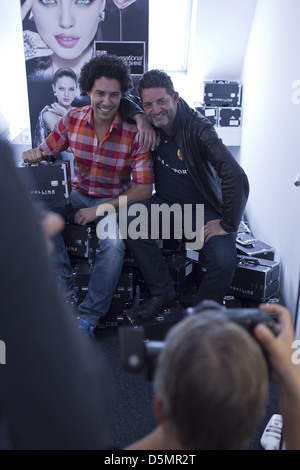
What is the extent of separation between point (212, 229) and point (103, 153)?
73 cm

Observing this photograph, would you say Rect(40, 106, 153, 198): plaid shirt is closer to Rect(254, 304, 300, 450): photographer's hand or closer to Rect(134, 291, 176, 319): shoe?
Rect(134, 291, 176, 319): shoe

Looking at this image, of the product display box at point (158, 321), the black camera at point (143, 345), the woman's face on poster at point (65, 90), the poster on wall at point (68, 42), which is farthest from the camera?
the woman's face on poster at point (65, 90)

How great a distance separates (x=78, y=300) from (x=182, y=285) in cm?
58

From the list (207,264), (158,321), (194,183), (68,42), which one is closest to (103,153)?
(194,183)

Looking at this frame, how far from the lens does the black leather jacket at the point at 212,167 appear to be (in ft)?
7.20

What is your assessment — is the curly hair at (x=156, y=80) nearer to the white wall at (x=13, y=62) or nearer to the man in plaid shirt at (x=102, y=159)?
the man in plaid shirt at (x=102, y=159)

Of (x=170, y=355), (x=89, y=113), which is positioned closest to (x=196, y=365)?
(x=170, y=355)

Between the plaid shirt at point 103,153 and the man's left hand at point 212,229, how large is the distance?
41 centimetres

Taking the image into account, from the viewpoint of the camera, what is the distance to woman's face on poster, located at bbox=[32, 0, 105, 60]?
11.7 feet

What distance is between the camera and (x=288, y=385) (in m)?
0.71

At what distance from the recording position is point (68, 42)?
3680 mm

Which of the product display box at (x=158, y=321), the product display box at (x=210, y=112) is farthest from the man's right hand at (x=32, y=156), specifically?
the product display box at (x=210, y=112)

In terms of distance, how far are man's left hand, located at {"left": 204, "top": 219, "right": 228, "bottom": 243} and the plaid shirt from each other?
41 centimetres

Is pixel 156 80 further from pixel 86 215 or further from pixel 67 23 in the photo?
pixel 67 23
